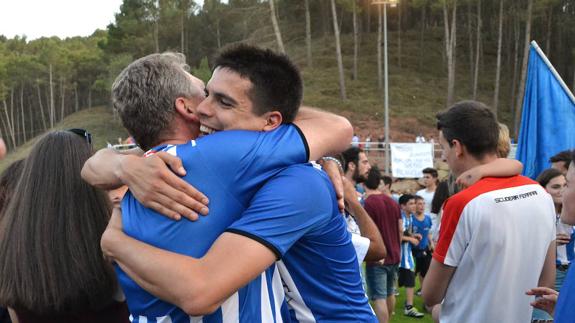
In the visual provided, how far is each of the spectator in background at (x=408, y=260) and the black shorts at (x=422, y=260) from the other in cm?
28

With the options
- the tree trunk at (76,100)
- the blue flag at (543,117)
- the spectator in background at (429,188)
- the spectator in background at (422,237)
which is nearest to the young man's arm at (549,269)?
the blue flag at (543,117)

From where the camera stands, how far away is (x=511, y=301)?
11.8 ft

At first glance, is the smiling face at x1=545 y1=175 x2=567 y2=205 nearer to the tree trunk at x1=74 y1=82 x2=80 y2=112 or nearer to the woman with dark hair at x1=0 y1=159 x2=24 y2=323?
the woman with dark hair at x1=0 y1=159 x2=24 y2=323

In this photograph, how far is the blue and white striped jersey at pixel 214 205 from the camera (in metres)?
1.88

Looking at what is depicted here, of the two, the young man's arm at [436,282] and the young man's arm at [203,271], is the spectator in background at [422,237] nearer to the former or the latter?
the young man's arm at [436,282]

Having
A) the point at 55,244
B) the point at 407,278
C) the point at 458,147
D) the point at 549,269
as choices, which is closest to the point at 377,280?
the point at 407,278

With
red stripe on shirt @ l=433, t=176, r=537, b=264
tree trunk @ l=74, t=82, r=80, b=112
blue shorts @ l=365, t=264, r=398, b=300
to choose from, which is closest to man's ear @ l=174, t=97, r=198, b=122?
red stripe on shirt @ l=433, t=176, r=537, b=264

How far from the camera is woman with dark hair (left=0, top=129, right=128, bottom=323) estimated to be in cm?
254

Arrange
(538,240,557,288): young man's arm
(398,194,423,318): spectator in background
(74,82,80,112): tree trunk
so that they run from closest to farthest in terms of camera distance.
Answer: (538,240,557,288): young man's arm
(398,194,423,318): spectator in background
(74,82,80,112): tree trunk

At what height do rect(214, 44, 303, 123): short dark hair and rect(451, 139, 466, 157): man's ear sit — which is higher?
rect(214, 44, 303, 123): short dark hair

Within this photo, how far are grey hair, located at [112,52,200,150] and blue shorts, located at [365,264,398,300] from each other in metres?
6.29

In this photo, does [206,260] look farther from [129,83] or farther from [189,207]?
[129,83]

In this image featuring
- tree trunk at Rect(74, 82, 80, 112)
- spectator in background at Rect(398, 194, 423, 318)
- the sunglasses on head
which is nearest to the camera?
the sunglasses on head

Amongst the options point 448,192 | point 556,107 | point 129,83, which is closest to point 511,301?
point 129,83
